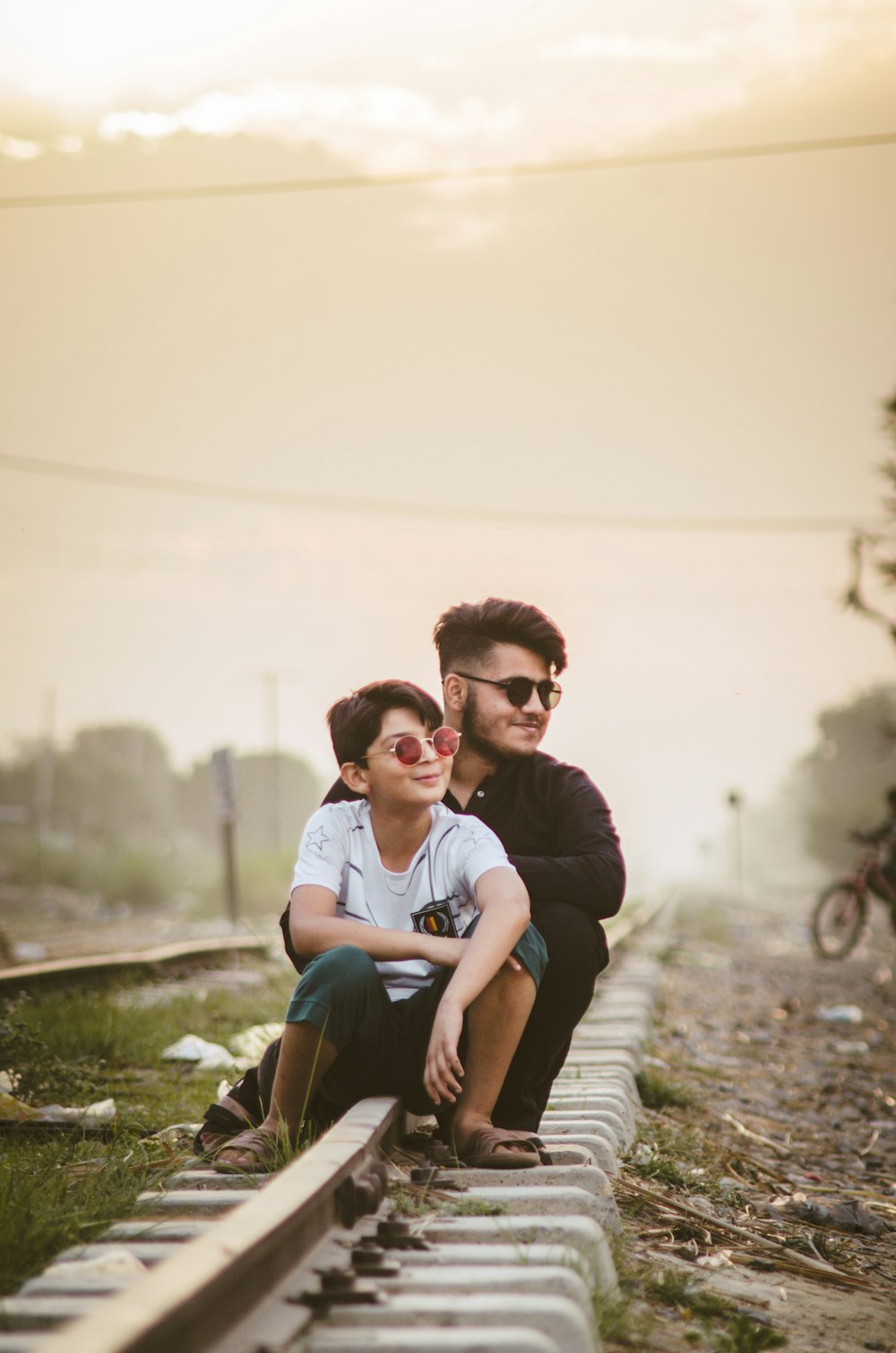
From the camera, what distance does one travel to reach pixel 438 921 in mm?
3330

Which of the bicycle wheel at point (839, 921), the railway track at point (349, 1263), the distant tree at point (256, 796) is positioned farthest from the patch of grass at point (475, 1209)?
the distant tree at point (256, 796)

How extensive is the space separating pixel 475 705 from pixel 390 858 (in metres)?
0.58

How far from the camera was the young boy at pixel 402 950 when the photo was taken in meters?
3.09

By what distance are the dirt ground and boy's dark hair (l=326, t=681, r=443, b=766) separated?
1.31 m

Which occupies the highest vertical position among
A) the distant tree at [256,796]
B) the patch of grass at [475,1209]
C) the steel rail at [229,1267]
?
the steel rail at [229,1267]

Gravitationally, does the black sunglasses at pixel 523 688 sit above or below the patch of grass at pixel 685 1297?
above

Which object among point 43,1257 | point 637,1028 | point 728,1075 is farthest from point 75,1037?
point 43,1257

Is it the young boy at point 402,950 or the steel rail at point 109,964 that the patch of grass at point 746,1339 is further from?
the steel rail at point 109,964

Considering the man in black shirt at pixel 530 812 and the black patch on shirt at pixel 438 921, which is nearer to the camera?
the black patch on shirt at pixel 438 921

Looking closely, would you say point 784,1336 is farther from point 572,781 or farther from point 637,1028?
point 637,1028

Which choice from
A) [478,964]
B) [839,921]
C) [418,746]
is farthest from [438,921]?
[839,921]

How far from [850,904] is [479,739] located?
11080 mm

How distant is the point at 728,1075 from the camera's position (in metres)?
6.93

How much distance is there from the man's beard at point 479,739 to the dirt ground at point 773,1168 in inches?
46.3
